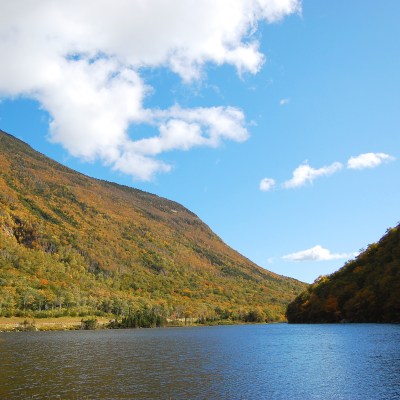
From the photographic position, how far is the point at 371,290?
164 m

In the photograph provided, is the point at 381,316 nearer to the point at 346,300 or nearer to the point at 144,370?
the point at 346,300

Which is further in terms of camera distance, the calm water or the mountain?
the mountain

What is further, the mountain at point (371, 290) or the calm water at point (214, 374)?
the mountain at point (371, 290)

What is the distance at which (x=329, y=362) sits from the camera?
2655 inches

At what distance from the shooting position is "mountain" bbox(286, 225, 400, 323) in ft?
500

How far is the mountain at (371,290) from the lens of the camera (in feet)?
500

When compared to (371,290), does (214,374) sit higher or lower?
lower

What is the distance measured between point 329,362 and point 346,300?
408ft

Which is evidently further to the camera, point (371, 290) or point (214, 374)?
point (371, 290)

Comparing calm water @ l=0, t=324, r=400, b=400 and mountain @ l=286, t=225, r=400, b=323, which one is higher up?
mountain @ l=286, t=225, r=400, b=323

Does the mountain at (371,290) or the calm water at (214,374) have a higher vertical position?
the mountain at (371,290)

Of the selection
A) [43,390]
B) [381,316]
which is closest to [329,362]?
[43,390]

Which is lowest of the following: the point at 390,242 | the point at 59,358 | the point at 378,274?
the point at 59,358

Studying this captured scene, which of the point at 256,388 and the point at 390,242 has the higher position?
the point at 390,242
